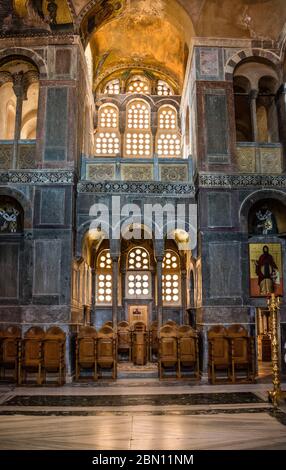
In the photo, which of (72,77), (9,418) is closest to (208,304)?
(9,418)

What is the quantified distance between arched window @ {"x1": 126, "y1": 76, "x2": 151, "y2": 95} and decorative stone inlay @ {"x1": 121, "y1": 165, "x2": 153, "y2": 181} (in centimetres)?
736

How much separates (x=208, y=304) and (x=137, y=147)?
31.0ft

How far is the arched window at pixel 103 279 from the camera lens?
19797 mm

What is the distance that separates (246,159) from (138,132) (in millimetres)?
7115

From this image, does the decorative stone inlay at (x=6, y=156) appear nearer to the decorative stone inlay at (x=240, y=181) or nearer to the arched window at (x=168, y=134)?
the decorative stone inlay at (x=240, y=181)

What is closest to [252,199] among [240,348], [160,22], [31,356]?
[240,348]

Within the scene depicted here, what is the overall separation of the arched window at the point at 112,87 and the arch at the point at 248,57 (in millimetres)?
7256

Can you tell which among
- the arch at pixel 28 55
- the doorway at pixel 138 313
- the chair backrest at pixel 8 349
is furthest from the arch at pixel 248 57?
the chair backrest at pixel 8 349

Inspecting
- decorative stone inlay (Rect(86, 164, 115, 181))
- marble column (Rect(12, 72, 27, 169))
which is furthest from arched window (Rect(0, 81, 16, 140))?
decorative stone inlay (Rect(86, 164, 115, 181))

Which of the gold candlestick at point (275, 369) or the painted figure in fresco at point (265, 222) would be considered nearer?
the gold candlestick at point (275, 369)

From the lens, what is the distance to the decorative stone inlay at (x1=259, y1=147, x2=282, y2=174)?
47.9 feet

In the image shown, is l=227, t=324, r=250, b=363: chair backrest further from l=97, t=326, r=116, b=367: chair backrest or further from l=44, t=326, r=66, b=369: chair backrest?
l=44, t=326, r=66, b=369: chair backrest

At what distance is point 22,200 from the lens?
1376cm

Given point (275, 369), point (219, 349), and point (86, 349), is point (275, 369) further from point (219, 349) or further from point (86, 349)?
point (86, 349)
